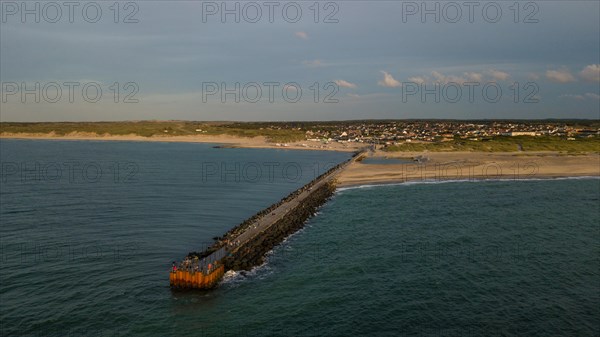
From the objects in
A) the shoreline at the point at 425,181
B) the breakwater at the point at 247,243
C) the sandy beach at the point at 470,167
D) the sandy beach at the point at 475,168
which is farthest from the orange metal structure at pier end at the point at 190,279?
the sandy beach at the point at 475,168

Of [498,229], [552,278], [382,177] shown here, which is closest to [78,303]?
[552,278]

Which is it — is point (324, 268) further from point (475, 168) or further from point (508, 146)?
point (508, 146)

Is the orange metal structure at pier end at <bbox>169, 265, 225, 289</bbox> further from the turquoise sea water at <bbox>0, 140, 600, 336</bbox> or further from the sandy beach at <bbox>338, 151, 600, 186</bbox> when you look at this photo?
the sandy beach at <bbox>338, 151, 600, 186</bbox>

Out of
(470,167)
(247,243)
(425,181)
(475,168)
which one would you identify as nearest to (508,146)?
(470,167)

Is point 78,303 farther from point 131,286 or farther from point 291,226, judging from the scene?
point 291,226

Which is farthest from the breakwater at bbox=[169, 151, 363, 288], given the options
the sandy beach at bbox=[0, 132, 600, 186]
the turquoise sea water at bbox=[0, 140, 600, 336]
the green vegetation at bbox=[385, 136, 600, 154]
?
the green vegetation at bbox=[385, 136, 600, 154]
